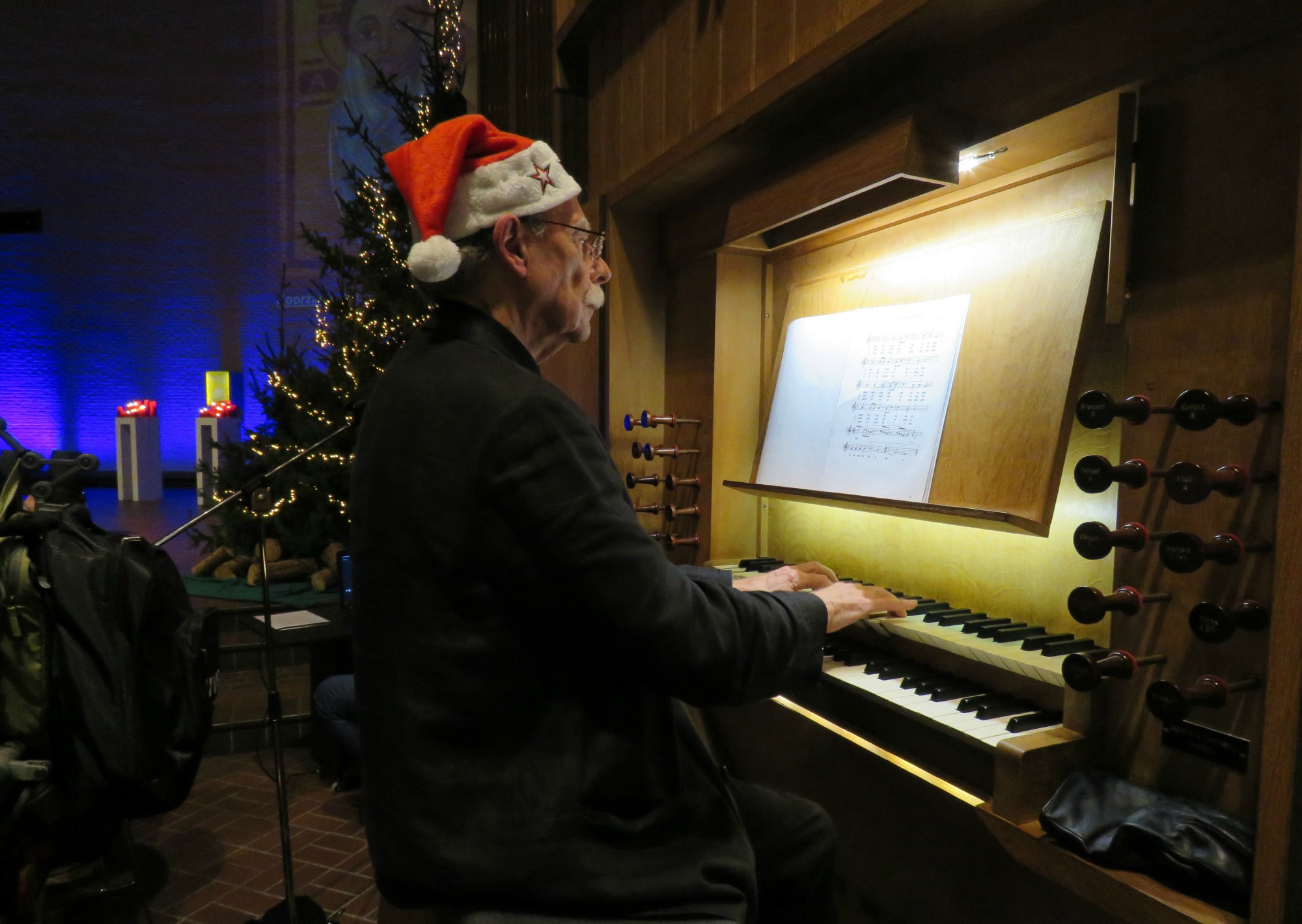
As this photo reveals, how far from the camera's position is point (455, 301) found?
4.15 feet

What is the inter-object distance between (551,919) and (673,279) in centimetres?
224

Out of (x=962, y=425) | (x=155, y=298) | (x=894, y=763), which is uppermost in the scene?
(x=155, y=298)

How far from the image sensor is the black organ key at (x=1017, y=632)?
1.63 meters

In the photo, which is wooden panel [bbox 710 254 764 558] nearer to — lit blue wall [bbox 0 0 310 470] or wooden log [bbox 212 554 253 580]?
wooden log [bbox 212 554 253 580]

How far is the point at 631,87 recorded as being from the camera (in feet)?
9.00

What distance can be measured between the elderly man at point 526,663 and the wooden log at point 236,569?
4579mm

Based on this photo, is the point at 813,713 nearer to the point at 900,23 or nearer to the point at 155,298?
the point at 900,23

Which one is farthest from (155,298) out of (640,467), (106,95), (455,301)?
(455,301)

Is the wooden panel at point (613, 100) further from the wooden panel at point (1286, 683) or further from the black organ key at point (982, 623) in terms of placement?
the wooden panel at point (1286, 683)

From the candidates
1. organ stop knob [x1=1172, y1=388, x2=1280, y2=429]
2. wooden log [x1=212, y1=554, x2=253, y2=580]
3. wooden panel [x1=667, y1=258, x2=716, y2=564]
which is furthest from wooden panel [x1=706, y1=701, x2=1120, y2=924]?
Result: wooden log [x1=212, y1=554, x2=253, y2=580]

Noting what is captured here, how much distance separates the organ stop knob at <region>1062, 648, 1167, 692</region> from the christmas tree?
3763mm

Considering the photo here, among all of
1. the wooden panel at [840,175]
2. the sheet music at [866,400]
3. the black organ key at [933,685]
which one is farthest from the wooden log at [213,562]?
the black organ key at [933,685]

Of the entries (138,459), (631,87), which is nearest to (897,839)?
(631,87)

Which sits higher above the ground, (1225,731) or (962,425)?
(962,425)
